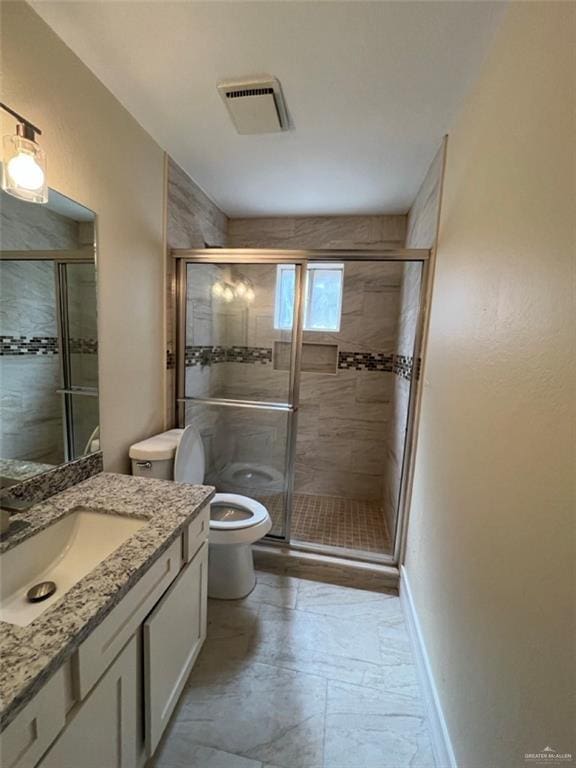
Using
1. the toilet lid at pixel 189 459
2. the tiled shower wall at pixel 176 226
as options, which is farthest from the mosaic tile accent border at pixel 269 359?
the toilet lid at pixel 189 459

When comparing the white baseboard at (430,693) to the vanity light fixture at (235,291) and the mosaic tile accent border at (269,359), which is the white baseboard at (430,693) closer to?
the mosaic tile accent border at (269,359)

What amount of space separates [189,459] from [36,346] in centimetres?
91

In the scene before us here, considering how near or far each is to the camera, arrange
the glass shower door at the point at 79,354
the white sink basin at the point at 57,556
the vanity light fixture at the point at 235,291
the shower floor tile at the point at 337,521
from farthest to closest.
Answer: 1. the vanity light fixture at the point at 235,291
2. the shower floor tile at the point at 337,521
3. the glass shower door at the point at 79,354
4. the white sink basin at the point at 57,556

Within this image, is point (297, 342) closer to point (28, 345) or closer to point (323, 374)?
point (323, 374)

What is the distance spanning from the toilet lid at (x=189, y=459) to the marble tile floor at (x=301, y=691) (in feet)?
2.29

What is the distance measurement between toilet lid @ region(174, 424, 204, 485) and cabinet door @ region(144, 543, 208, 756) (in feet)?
1.54

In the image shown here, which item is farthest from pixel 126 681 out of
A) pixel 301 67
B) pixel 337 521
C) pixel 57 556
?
pixel 301 67

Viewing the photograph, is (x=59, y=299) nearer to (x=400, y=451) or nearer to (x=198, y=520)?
(x=198, y=520)

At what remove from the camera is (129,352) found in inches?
61.9

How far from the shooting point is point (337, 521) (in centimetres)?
247

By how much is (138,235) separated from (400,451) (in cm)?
202

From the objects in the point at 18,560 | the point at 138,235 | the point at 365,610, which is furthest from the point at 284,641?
the point at 138,235

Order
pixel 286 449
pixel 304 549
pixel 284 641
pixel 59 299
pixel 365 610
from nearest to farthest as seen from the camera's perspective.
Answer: pixel 59 299 < pixel 284 641 < pixel 365 610 < pixel 304 549 < pixel 286 449

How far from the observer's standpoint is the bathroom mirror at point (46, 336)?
1.00 meters
